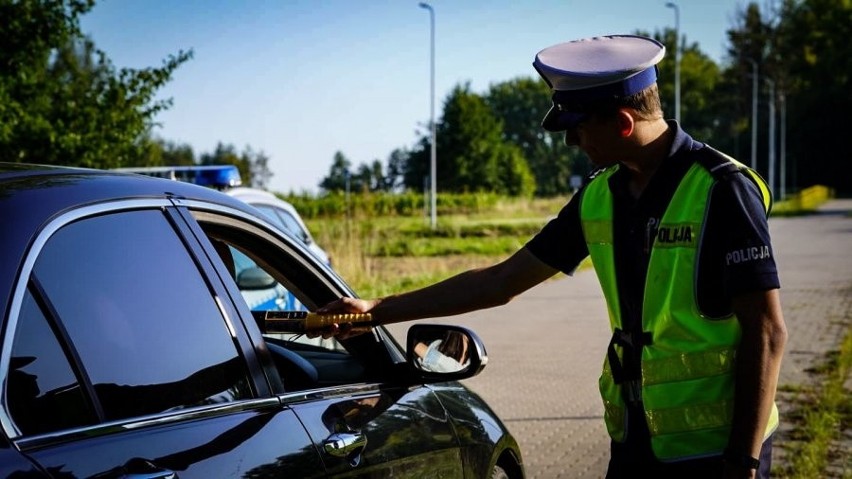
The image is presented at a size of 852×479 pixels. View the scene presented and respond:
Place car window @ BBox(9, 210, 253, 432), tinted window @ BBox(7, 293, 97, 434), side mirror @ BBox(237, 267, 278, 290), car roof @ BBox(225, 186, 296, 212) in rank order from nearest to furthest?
1. tinted window @ BBox(7, 293, 97, 434)
2. car window @ BBox(9, 210, 253, 432)
3. side mirror @ BBox(237, 267, 278, 290)
4. car roof @ BBox(225, 186, 296, 212)

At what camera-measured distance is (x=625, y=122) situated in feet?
9.12

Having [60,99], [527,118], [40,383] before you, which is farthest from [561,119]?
[527,118]

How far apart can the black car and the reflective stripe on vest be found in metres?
0.59

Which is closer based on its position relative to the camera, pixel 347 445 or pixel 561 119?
pixel 347 445

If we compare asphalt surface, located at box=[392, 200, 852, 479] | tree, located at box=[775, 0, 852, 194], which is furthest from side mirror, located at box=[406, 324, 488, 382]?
tree, located at box=[775, 0, 852, 194]

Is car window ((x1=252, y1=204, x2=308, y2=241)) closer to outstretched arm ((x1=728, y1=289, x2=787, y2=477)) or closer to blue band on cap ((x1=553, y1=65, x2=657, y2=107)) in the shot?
blue band on cap ((x1=553, y1=65, x2=657, y2=107))

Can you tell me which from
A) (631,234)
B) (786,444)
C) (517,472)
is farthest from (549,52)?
(786,444)

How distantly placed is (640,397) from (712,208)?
51 centimetres

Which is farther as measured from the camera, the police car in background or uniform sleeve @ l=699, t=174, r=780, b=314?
the police car in background

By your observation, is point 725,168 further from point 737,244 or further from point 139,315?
point 139,315

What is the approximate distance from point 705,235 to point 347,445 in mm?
972

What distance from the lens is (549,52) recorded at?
2.97 metres

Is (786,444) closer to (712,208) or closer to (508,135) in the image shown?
(712,208)

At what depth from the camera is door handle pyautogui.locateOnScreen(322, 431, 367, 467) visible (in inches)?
105
